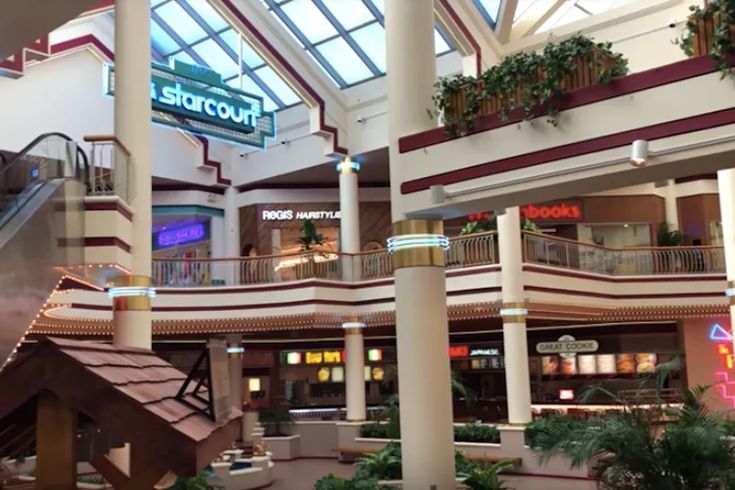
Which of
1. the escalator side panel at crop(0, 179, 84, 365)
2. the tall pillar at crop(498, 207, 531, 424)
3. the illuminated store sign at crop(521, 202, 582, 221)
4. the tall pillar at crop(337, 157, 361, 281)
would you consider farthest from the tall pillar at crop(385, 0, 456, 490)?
the illuminated store sign at crop(521, 202, 582, 221)

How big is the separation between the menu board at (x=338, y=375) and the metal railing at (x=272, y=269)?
6426mm

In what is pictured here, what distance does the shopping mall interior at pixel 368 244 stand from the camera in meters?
7.16

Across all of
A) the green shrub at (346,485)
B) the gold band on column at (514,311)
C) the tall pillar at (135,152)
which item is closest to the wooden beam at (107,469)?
the green shrub at (346,485)

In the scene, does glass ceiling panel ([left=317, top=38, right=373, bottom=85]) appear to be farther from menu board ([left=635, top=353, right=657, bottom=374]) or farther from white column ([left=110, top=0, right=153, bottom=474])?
menu board ([left=635, top=353, right=657, bottom=374])

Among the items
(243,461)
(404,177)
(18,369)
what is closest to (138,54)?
(404,177)

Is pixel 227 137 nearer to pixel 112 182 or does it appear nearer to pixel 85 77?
pixel 85 77

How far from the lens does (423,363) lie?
370 inches

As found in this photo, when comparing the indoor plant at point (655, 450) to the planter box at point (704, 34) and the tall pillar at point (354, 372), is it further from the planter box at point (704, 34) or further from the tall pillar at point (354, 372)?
the tall pillar at point (354, 372)

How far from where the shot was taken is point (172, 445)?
3439mm

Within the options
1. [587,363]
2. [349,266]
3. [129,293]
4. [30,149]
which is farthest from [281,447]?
[30,149]

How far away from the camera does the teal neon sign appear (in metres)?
16.9

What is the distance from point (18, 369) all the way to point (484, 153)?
6426 mm

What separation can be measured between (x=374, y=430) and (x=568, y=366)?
6342 mm

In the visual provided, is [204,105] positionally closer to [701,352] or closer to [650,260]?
[650,260]
